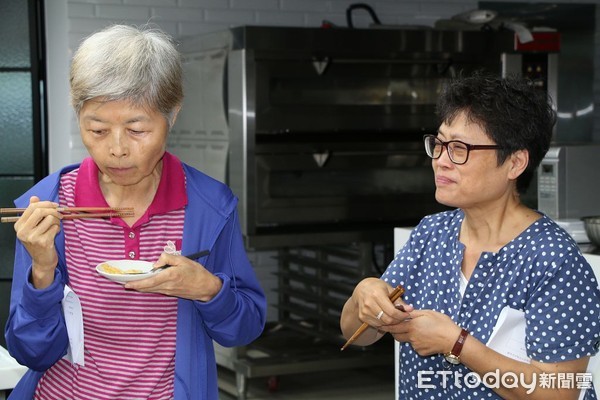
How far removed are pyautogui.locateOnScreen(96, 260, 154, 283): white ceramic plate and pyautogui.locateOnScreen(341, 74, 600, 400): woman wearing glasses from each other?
20.7 inches

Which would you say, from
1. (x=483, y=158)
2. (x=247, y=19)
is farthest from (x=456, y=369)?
(x=247, y=19)

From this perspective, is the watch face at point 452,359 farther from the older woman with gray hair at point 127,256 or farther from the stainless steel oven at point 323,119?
the stainless steel oven at point 323,119

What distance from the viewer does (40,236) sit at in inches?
72.2

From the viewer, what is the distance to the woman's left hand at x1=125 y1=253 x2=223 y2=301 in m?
1.83

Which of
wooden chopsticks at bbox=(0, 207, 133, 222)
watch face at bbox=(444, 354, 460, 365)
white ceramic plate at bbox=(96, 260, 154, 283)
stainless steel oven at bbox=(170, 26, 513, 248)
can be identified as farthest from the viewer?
stainless steel oven at bbox=(170, 26, 513, 248)

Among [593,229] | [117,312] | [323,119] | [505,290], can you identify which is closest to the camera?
[117,312]

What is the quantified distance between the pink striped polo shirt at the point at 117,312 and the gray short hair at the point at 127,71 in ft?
0.64

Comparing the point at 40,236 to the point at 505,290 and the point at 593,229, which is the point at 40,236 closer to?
the point at 505,290

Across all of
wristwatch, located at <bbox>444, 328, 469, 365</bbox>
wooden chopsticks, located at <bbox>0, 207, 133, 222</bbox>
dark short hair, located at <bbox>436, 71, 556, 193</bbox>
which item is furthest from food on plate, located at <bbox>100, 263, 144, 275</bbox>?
dark short hair, located at <bbox>436, 71, 556, 193</bbox>

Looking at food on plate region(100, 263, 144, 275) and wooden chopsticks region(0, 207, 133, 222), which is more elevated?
wooden chopsticks region(0, 207, 133, 222)

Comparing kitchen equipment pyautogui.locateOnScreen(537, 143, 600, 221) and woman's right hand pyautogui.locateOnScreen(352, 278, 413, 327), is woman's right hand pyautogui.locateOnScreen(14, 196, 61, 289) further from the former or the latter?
kitchen equipment pyautogui.locateOnScreen(537, 143, 600, 221)

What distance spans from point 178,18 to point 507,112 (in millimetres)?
3563

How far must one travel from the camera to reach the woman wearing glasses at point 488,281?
2000mm

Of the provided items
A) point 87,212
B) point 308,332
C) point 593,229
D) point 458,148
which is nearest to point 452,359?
point 458,148
